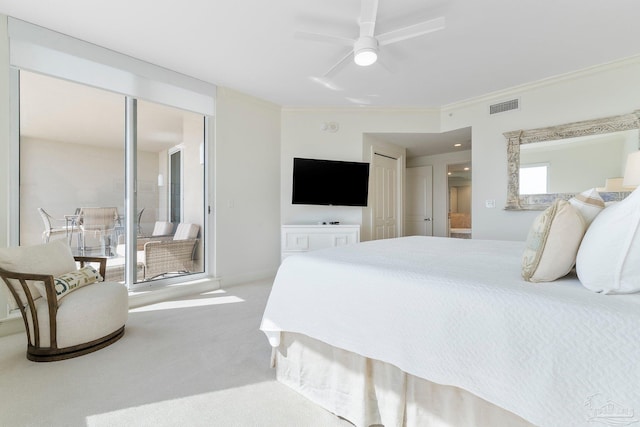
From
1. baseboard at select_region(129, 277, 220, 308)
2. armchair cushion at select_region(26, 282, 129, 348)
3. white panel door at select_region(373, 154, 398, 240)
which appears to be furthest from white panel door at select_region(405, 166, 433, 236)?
armchair cushion at select_region(26, 282, 129, 348)

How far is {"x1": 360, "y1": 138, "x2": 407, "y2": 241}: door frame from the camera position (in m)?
4.82

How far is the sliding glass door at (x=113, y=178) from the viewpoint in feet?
9.10

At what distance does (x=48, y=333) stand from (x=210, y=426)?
57.6 inches

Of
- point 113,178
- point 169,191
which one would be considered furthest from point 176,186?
point 113,178

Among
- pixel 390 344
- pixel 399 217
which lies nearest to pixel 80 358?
pixel 390 344

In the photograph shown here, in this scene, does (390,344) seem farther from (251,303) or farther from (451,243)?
(251,303)

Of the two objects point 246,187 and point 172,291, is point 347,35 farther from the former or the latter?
point 172,291

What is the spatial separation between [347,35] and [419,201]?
4.62 meters

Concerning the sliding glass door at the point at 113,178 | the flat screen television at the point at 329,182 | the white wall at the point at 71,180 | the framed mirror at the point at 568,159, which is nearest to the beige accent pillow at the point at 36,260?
the sliding glass door at the point at 113,178

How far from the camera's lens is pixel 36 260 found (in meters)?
2.12

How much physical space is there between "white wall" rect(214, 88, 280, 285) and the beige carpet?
1636 mm

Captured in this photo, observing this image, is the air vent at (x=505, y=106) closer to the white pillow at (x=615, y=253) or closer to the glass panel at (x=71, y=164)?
the white pillow at (x=615, y=253)

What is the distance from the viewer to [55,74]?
2771mm

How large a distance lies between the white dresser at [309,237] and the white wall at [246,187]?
0.37 meters
